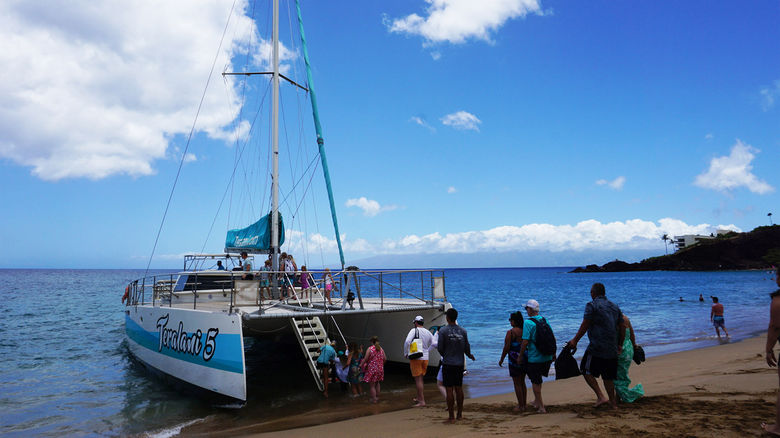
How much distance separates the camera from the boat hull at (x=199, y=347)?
26.5 feet

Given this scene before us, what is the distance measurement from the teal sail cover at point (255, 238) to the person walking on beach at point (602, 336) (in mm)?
9082

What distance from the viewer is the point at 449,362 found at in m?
6.37

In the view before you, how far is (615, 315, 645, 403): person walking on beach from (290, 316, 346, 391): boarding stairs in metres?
5.66

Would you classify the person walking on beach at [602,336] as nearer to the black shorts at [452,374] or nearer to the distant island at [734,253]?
the black shorts at [452,374]

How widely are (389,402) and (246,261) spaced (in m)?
8.38

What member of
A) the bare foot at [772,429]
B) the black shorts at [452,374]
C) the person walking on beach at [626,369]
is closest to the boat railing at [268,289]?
the black shorts at [452,374]

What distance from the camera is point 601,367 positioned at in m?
5.89

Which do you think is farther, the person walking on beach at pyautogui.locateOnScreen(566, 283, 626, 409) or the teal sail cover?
the teal sail cover

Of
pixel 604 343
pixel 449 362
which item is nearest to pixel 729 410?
pixel 604 343

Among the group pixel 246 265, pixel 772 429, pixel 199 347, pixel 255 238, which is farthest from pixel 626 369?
pixel 246 265

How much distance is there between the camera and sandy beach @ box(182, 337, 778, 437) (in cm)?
520

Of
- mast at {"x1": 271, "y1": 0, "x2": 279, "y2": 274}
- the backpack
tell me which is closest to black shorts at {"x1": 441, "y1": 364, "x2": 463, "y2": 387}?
the backpack

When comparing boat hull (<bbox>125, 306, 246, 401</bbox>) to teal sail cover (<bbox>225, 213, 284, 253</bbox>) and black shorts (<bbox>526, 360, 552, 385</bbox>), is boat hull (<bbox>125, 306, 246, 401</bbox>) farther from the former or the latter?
black shorts (<bbox>526, 360, 552, 385</bbox>)

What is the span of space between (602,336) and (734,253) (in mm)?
136474
